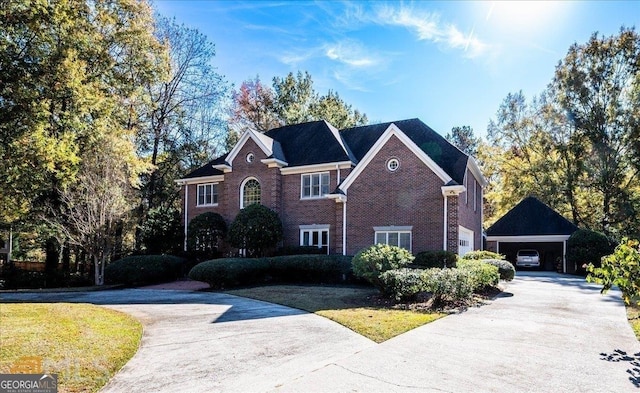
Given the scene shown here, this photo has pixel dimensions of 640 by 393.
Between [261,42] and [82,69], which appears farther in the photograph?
[82,69]

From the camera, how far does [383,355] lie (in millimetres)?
6570

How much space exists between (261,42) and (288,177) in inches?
321

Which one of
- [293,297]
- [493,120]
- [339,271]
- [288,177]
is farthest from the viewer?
[493,120]

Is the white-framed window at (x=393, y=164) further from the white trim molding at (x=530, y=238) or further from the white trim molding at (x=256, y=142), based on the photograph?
the white trim molding at (x=530, y=238)

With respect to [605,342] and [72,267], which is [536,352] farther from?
[72,267]

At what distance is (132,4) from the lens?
25641mm

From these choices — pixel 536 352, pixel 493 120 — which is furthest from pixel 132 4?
pixel 493 120

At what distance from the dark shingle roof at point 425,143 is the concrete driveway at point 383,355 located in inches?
413

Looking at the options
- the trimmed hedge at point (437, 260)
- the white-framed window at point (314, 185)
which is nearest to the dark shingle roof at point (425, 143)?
the white-framed window at point (314, 185)

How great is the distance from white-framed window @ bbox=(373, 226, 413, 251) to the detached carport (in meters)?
14.7

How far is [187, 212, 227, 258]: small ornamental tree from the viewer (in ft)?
80.4

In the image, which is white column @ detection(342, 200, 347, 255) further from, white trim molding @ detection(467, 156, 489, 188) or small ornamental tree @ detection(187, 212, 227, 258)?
small ornamental tree @ detection(187, 212, 227, 258)

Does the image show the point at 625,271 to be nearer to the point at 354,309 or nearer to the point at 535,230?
the point at 354,309

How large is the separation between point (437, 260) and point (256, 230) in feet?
31.1
